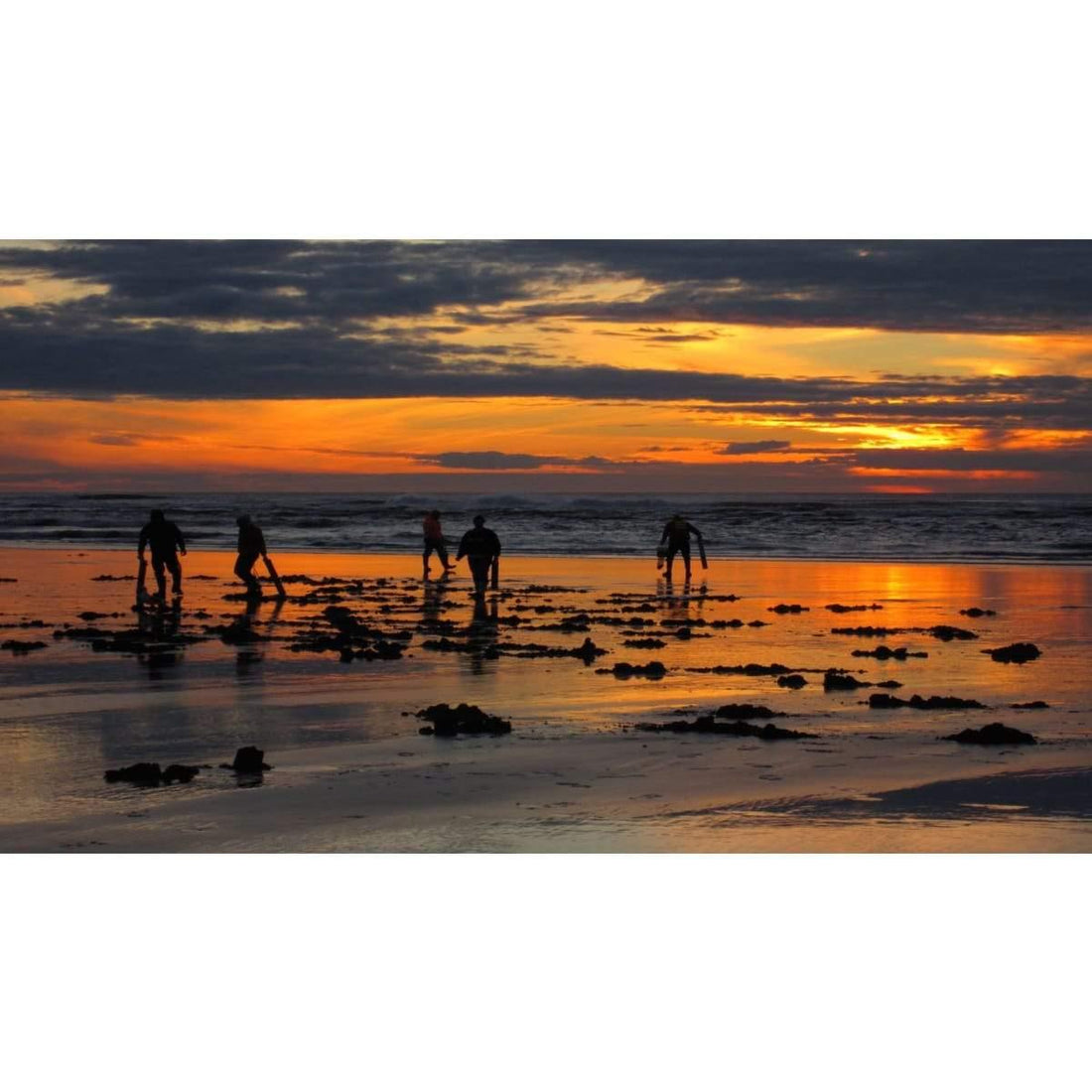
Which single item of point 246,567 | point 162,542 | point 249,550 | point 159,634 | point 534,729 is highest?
point 162,542

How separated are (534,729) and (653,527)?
70.3 ft

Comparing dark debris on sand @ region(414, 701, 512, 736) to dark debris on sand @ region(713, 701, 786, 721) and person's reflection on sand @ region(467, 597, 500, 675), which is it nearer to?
dark debris on sand @ region(713, 701, 786, 721)

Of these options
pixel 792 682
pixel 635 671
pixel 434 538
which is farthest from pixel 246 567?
pixel 792 682

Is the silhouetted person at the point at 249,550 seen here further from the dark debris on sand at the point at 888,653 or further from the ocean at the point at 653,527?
the dark debris on sand at the point at 888,653

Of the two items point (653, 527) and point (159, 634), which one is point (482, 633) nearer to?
point (159, 634)

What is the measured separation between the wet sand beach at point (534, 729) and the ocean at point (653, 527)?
1.30 m

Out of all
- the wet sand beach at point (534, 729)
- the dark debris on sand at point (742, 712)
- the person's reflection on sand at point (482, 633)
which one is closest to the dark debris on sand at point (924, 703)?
the wet sand beach at point (534, 729)

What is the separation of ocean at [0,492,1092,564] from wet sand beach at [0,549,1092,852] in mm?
1299

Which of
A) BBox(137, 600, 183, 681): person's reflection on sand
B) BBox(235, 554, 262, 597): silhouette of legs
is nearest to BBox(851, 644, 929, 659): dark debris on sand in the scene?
BBox(137, 600, 183, 681): person's reflection on sand

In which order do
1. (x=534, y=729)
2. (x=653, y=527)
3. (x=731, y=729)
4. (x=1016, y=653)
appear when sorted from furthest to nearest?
(x=653, y=527) → (x=1016, y=653) → (x=534, y=729) → (x=731, y=729)

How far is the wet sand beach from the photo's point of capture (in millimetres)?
7855

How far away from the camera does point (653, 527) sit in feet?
103

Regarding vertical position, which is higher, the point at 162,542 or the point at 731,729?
the point at 162,542

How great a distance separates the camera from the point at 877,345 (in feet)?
36.7
